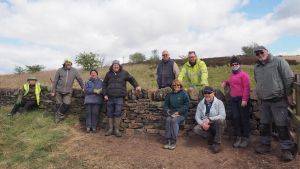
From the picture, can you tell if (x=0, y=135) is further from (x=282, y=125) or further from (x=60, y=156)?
(x=282, y=125)

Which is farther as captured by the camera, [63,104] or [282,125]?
[63,104]

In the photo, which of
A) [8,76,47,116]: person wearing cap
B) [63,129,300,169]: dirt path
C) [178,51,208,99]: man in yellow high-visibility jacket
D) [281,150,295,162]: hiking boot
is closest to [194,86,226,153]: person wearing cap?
[63,129,300,169]: dirt path

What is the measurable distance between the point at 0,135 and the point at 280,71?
318 inches

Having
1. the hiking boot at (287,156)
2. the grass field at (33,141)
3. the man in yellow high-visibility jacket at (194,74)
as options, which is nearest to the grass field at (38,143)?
the grass field at (33,141)

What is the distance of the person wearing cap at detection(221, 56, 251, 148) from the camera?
367 inches

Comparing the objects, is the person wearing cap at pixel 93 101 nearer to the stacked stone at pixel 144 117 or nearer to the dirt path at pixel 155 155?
the stacked stone at pixel 144 117

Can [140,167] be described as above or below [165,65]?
below

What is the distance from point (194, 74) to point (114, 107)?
2.39 m

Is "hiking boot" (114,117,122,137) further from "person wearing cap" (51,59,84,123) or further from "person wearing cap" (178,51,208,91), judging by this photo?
"person wearing cap" (51,59,84,123)

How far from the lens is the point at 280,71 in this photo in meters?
8.37

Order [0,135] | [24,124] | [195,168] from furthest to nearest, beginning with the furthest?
[24,124] < [0,135] < [195,168]

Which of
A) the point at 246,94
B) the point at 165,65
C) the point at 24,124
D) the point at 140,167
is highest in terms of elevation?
the point at 165,65

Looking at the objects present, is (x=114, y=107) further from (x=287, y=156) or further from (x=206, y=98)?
(x=287, y=156)

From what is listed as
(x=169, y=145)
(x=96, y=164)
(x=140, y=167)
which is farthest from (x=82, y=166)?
(x=169, y=145)
